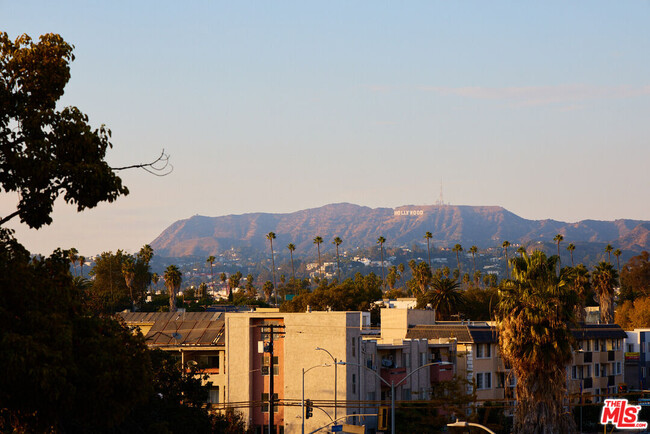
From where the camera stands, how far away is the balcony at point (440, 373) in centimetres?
8612

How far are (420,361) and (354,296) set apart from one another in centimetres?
7447

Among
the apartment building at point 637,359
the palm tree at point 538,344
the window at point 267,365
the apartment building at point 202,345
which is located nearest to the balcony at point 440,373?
the window at point 267,365

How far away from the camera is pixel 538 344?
1955 inches

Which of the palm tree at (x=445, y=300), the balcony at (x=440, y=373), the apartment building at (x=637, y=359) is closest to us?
the balcony at (x=440, y=373)

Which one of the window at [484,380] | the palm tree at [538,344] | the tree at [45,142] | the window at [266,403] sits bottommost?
the window at [266,403]

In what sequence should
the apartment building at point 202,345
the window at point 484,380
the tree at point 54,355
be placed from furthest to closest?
the window at point 484,380
the apartment building at point 202,345
the tree at point 54,355

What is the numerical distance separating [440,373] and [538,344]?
37582 millimetres

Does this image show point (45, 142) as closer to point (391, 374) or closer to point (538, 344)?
point (538, 344)

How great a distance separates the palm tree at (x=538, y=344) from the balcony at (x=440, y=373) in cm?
3476

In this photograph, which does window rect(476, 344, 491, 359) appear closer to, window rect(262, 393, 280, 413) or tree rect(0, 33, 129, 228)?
window rect(262, 393, 280, 413)

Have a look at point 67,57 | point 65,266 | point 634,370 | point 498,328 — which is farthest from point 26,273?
point 634,370

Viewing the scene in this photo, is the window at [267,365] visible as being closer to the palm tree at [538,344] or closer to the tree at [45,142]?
the palm tree at [538,344]

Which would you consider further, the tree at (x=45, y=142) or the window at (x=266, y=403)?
the window at (x=266, y=403)

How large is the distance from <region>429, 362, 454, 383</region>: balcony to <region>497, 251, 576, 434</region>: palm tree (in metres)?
34.8
